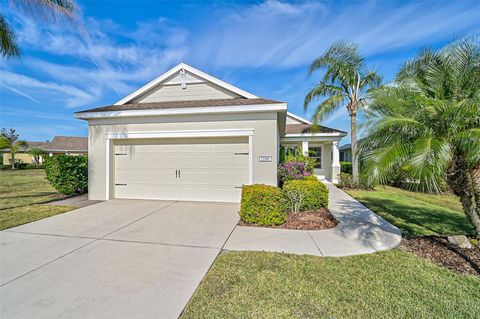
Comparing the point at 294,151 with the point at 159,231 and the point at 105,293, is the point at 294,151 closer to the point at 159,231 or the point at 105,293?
the point at 159,231

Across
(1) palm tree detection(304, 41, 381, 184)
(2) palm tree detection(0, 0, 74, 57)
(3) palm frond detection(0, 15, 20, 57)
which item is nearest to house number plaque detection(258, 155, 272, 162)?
(1) palm tree detection(304, 41, 381, 184)

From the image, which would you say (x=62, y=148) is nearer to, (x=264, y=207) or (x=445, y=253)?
(x=264, y=207)

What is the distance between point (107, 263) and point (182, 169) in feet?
15.9

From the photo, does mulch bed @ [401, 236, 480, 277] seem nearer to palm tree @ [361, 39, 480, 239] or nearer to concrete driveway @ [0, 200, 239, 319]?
palm tree @ [361, 39, 480, 239]

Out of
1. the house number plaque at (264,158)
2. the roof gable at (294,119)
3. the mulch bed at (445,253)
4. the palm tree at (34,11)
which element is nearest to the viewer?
the mulch bed at (445,253)

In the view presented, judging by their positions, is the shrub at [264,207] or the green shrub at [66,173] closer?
the shrub at [264,207]

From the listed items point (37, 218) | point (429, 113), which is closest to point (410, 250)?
point (429, 113)

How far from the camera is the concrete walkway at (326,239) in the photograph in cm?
394

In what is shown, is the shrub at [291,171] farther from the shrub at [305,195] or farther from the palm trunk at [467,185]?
the palm trunk at [467,185]

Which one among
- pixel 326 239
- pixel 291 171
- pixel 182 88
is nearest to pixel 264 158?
pixel 291 171

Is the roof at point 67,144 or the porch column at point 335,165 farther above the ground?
the roof at point 67,144

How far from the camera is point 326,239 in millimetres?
4398

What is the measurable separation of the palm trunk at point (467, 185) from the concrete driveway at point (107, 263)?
439 centimetres

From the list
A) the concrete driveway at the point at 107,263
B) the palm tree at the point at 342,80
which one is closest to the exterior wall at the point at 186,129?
the concrete driveway at the point at 107,263
